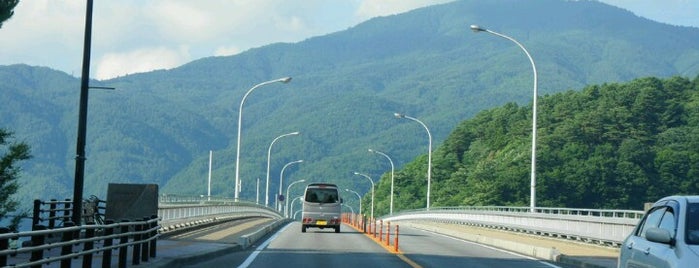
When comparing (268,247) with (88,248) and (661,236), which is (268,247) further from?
(661,236)

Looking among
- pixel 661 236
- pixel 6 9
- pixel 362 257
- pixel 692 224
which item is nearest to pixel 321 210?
pixel 6 9

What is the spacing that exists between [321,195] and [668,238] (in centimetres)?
4138

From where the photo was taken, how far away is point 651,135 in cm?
13662

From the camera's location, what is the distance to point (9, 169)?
38031 mm

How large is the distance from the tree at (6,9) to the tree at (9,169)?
19.3 ft

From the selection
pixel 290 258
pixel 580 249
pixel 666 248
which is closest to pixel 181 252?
pixel 290 258

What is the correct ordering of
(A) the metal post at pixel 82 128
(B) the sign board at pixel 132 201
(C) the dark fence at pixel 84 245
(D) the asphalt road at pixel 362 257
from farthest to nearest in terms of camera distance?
1. (D) the asphalt road at pixel 362 257
2. (B) the sign board at pixel 132 201
3. (A) the metal post at pixel 82 128
4. (C) the dark fence at pixel 84 245

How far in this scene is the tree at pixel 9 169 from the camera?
36.7 meters

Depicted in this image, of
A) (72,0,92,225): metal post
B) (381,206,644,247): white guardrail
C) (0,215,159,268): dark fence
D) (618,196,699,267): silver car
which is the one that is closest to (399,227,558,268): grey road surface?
(381,206,644,247): white guardrail

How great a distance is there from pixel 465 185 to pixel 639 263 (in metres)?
153

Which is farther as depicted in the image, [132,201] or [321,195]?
Answer: [321,195]

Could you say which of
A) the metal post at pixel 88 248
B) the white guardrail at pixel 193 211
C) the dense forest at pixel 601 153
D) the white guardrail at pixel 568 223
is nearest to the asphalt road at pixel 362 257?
the white guardrail at pixel 193 211

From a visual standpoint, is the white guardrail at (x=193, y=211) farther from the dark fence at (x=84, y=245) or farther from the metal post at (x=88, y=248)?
the metal post at (x=88, y=248)

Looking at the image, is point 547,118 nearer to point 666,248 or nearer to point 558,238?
point 558,238
